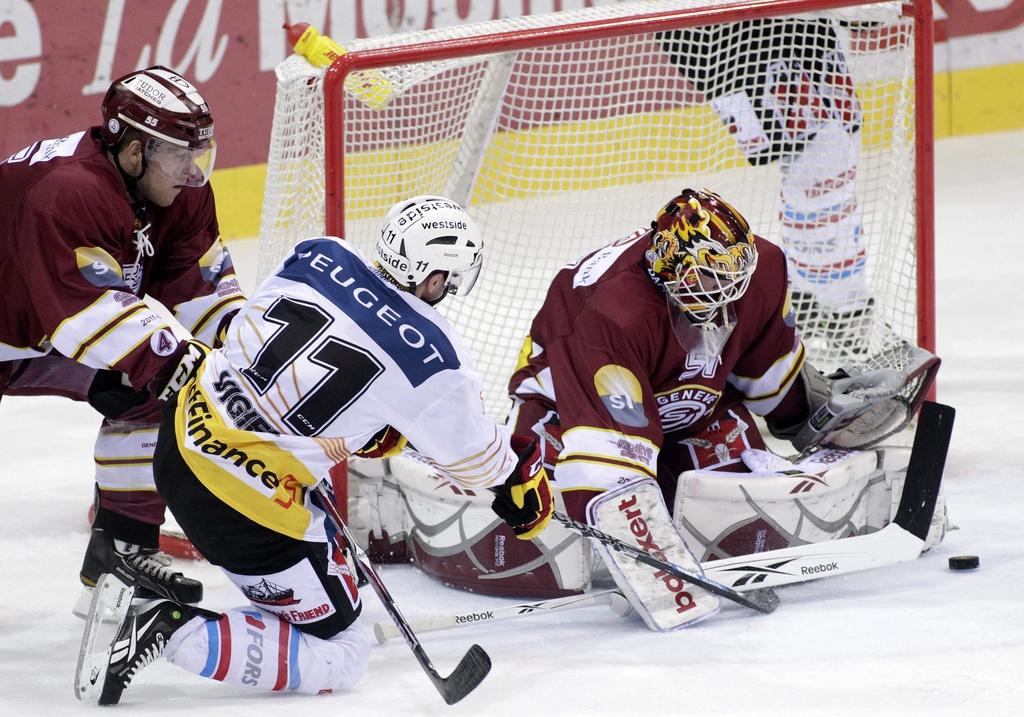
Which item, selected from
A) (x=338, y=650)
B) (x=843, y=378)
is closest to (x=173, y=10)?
(x=843, y=378)

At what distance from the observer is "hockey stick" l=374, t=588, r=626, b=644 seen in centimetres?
282

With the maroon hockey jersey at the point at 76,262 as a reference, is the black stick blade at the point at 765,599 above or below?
below

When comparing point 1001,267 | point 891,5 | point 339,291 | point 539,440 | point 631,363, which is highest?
point 891,5

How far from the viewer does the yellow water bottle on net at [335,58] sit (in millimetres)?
3527

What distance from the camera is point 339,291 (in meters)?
2.44

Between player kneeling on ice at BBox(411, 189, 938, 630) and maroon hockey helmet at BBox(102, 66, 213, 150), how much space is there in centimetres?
80

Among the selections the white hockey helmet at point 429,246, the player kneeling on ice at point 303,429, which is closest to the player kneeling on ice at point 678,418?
the player kneeling on ice at point 303,429

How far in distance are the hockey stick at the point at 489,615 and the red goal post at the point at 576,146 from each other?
0.95m

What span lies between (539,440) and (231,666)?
865mm

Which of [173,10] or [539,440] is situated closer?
[539,440]

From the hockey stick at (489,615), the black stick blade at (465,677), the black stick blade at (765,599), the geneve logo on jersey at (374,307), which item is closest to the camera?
the geneve logo on jersey at (374,307)

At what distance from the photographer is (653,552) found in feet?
9.43

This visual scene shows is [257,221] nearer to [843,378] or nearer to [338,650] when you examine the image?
[843,378]

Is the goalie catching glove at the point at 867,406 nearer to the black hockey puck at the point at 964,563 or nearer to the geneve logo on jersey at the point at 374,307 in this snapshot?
the black hockey puck at the point at 964,563
